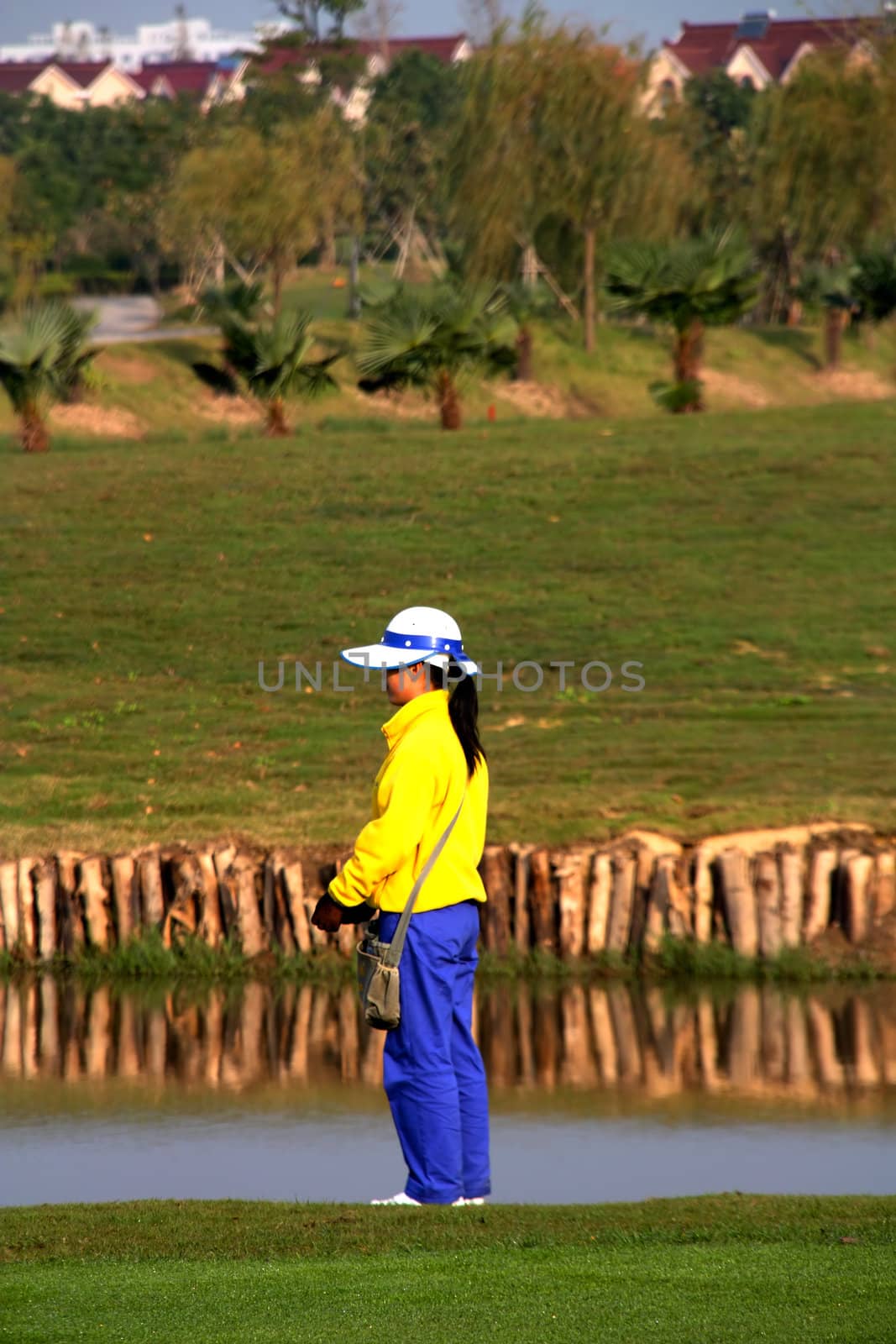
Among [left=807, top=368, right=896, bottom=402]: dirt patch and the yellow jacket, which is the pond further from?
[left=807, top=368, right=896, bottom=402]: dirt patch

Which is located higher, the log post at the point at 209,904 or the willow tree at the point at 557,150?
the willow tree at the point at 557,150

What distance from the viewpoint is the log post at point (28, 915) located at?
31.8ft

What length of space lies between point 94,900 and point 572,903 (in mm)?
2407

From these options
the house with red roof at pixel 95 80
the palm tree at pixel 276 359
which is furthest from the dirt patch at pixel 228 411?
the house with red roof at pixel 95 80

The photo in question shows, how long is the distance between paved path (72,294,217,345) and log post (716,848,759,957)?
1390 inches

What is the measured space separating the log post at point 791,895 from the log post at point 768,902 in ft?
0.07

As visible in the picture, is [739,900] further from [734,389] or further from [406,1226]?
[734,389]

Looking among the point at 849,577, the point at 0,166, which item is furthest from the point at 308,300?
the point at 849,577

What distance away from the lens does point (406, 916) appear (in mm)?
5559

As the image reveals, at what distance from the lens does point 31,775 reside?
12.3 metres

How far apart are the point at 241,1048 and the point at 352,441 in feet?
50.9

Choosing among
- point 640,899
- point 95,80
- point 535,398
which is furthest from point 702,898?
point 95,80

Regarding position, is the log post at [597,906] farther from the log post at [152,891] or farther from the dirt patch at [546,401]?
the dirt patch at [546,401]

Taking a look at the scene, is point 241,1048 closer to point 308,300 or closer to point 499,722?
point 499,722
